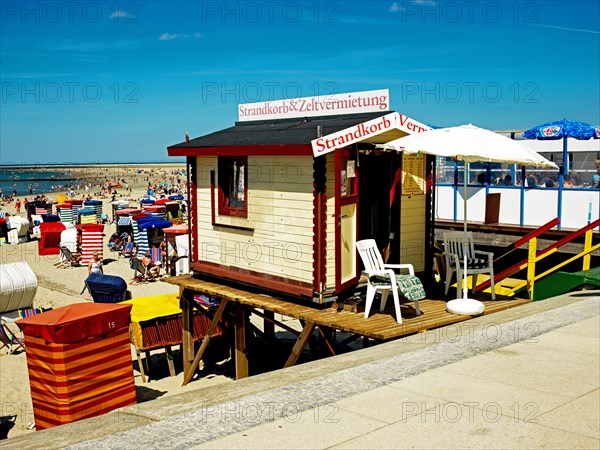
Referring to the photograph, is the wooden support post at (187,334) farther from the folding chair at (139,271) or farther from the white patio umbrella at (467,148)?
the folding chair at (139,271)

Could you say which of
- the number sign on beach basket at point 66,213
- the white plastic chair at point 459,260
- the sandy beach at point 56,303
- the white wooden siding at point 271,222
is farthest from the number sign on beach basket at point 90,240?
the white plastic chair at point 459,260

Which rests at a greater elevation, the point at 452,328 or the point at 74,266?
the point at 452,328

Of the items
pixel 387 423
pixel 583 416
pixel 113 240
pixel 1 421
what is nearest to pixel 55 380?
pixel 1 421

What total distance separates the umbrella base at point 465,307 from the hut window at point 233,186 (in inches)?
142

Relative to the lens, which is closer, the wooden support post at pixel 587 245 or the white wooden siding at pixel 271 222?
the white wooden siding at pixel 271 222

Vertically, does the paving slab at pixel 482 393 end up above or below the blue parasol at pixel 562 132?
below

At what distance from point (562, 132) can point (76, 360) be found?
36.0 feet

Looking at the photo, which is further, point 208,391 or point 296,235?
point 296,235

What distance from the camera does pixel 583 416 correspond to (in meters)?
5.34

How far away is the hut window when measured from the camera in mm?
10352

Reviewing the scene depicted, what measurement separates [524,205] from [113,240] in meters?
22.0

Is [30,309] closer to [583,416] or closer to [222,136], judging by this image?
[222,136]

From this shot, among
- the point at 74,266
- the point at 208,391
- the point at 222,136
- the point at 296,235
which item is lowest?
the point at 74,266

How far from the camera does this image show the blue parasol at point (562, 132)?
44.7 feet
